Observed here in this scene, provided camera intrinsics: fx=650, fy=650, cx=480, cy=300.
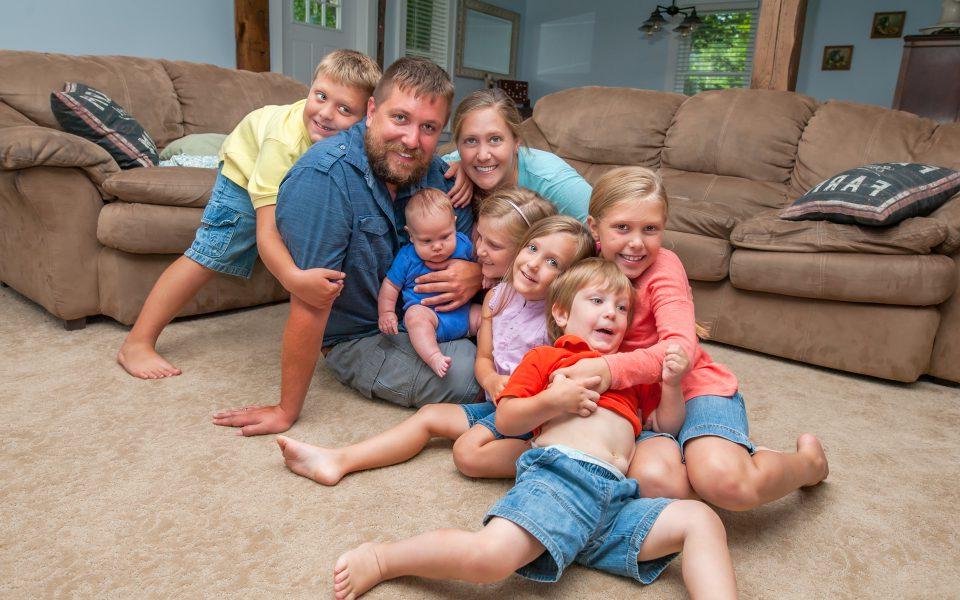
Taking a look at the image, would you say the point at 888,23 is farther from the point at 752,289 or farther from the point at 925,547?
the point at 925,547

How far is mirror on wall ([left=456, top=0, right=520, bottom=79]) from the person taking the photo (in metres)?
8.18

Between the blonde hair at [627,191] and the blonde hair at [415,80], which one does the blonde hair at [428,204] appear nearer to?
the blonde hair at [415,80]

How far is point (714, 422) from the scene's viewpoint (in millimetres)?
1331

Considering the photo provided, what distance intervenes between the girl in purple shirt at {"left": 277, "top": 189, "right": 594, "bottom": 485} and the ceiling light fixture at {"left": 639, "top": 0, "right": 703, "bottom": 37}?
6827 mm

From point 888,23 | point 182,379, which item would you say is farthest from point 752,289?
point 888,23

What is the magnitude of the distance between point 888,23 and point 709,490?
7126mm

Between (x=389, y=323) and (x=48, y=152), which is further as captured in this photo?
(x=48, y=152)

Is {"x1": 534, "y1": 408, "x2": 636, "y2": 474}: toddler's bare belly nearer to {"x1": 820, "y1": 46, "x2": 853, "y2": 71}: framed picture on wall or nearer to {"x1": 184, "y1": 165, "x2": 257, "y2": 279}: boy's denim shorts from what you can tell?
{"x1": 184, "y1": 165, "x2": 257, "y2": 279}: boy's denim shorts

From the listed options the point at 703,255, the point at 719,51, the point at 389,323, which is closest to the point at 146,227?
the point at 389,323

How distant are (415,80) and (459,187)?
34 cm

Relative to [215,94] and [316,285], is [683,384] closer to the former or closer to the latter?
[316,285]

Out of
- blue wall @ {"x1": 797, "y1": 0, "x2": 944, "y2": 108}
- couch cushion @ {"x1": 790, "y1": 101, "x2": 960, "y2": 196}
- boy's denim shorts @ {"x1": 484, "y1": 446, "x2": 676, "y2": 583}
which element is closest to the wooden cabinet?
blue wall @ {"x1": 797, "y1": 0, "x2": 944, "y2": 108}

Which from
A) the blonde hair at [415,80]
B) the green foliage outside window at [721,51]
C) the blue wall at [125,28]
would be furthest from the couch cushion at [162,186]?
the green foliage outside window at [721,51]

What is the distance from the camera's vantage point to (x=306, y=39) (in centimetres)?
603
